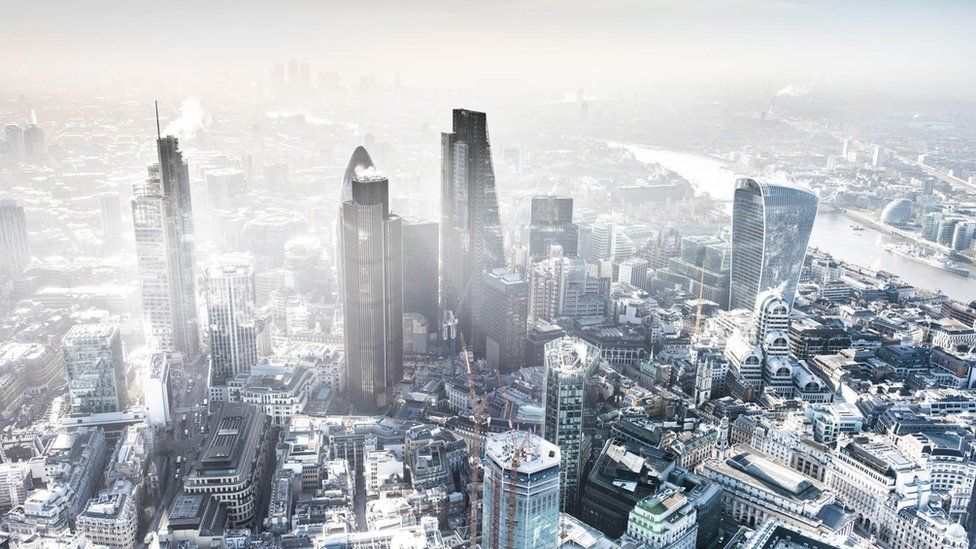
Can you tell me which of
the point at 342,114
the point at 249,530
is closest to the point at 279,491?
the point at 249,530

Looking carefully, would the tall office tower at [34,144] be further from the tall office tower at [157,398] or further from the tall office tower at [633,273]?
the tall office tower at [633,273]

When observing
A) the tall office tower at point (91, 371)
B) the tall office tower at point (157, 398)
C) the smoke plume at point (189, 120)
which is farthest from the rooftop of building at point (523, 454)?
the smoke plume at point (189, 120)

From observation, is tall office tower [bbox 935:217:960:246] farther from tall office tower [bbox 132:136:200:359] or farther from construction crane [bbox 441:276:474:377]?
tall office tower [bbox 132:136:200:359]

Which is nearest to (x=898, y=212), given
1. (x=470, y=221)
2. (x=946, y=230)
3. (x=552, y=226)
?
(x=946, y=230)

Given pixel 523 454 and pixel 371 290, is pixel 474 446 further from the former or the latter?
pixel 523 454

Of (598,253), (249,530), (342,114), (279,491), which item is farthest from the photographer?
(342,114)

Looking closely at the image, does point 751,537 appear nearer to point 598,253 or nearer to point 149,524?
point 149,524

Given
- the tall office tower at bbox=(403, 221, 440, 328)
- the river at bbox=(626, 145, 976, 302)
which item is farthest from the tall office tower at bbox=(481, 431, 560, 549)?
the river at bbox=(626, 145, 976, 302)

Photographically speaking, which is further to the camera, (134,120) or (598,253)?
(598,253)
